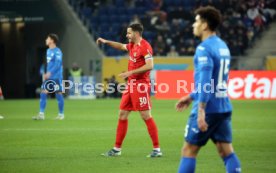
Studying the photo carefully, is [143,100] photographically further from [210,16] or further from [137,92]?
[210,16]

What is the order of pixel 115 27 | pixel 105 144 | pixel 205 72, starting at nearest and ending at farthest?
pixel 205 72 → pixel 105 144 → pixel 115 27

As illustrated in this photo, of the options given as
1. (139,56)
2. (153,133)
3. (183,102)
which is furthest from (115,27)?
(183,102)

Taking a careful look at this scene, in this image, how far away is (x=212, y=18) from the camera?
848 cm

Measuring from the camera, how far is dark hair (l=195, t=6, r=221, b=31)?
845cm

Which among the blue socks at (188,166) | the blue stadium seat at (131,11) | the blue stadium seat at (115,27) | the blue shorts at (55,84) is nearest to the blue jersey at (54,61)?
the blue shorts at (55,84)

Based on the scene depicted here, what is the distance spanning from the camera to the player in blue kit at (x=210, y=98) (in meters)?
→ 8.31

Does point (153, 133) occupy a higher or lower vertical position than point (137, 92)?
lower

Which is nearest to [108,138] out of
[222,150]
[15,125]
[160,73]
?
[15,125]

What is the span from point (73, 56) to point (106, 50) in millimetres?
1766

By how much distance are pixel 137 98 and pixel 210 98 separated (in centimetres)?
431

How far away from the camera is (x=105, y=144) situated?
14836 millimetres

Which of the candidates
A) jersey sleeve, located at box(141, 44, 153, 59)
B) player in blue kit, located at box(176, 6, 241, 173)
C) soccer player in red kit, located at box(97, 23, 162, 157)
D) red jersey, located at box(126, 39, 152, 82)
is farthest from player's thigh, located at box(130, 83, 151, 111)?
player in blue kit, located at box(176, 6, 241, 173)

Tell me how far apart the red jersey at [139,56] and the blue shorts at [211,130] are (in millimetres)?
4308

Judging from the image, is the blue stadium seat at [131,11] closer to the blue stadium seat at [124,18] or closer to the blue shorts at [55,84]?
the blue stadium seat at [124,18]
